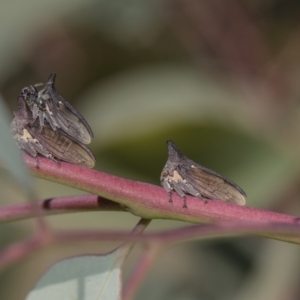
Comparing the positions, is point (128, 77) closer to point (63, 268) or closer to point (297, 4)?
point (297, 4)

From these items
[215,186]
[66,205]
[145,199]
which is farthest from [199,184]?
[66,205]

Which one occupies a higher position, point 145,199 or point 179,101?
point 179,101

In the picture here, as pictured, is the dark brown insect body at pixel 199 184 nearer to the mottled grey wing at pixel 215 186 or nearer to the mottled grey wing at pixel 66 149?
the mottled grey wing at pixel 215 186

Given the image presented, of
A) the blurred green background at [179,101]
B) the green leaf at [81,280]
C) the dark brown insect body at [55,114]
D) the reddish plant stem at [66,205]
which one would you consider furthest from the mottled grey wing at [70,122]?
the blurred green background at [179,101]

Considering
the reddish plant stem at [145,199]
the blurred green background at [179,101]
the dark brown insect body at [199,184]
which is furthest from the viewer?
the blurred green background at [179,101]

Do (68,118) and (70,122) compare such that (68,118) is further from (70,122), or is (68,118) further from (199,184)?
(199,184)

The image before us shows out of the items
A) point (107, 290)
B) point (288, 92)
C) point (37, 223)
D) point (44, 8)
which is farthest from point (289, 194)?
point (37, 223)

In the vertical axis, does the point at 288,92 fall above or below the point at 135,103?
above
